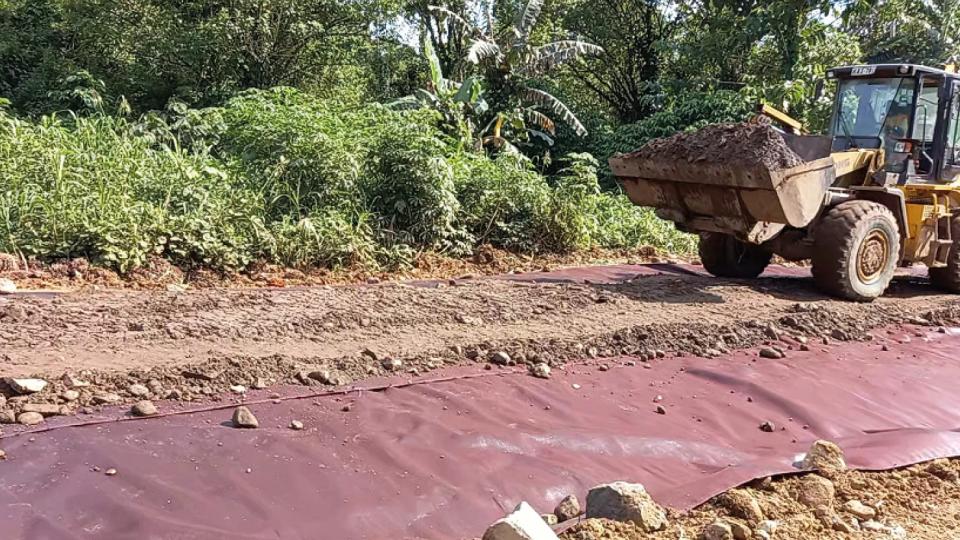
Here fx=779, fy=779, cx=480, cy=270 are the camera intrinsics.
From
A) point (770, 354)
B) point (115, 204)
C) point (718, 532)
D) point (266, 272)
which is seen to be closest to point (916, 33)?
point (770, 354)

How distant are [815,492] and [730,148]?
4.26 meters

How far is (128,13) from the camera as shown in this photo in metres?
15.5

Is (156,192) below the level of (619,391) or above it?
above

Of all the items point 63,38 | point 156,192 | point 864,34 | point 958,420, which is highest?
point 864,34

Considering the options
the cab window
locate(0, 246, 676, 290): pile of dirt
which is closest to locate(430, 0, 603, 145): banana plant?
locate(0, 246, 676, 290): pile of dirt

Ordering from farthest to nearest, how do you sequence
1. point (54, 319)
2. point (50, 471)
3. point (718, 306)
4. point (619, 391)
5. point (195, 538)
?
1. point (718, 306)
2. point (54, 319)
3. point (619, 391)
4. point (50, 471)
5. point (195, 538)

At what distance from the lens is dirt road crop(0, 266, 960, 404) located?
4.47 meters

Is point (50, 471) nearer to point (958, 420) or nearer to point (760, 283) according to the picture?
point (958, 420)

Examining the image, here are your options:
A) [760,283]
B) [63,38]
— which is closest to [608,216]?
[760,283]

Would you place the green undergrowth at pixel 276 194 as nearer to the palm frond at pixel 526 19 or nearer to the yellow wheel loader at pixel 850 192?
the yellow wheel loader at pixel 850 192

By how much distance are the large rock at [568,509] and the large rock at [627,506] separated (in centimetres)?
7

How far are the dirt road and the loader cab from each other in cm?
158

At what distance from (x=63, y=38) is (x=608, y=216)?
1191 centimetres

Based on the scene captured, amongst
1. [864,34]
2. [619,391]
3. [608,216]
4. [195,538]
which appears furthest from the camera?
[864,34]
